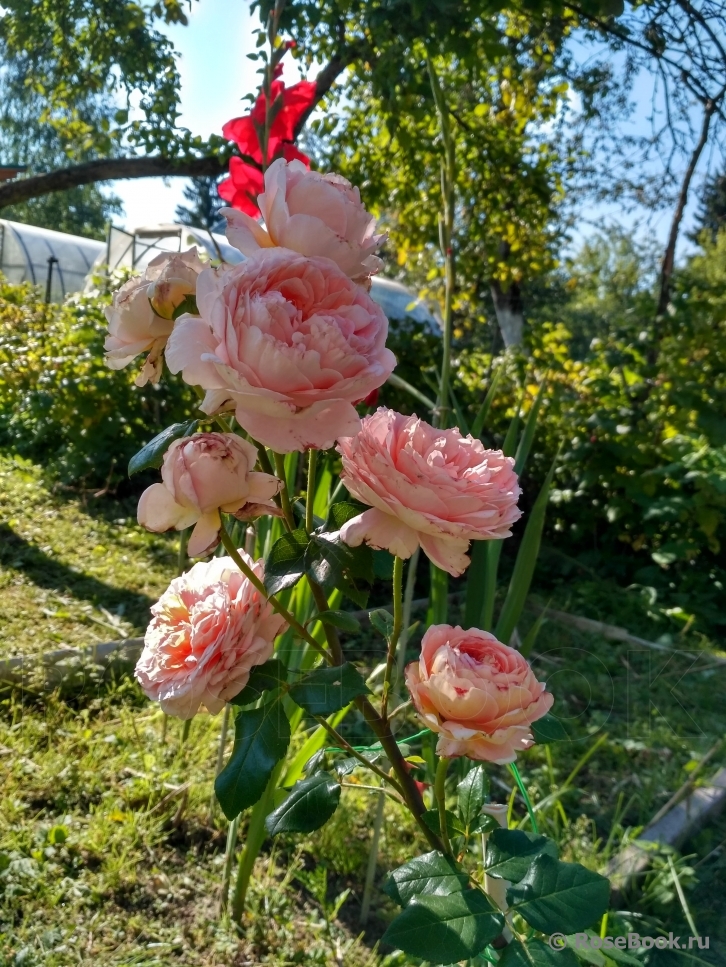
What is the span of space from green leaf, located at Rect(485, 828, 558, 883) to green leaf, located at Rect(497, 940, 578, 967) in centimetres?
4

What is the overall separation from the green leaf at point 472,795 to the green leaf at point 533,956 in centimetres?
12

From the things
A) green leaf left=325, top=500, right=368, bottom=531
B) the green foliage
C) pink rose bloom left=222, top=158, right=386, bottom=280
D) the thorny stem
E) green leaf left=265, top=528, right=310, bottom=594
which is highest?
pink rose bloom left=222, top=158, right=386, bottom=280

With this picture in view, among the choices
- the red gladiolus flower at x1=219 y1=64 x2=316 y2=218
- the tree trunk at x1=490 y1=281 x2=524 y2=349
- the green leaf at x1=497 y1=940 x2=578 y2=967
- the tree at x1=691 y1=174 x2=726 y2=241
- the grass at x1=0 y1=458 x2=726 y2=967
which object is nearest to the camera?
the green leaf at x1=497 y1=940 x2=578 y2=967

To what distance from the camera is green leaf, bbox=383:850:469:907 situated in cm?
52

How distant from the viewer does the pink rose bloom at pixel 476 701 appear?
0.46m

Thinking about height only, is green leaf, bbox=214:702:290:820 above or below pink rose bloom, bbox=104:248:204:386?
below

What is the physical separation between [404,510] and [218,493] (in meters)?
0.11

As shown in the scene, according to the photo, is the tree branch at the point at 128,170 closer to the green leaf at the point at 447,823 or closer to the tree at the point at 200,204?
the tree at the point at 200,204

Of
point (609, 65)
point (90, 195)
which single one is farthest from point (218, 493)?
point (609, 65)

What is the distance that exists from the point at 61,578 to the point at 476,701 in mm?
2292

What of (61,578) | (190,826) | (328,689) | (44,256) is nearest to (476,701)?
(328,689)

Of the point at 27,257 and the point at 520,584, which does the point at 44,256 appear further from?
A: the point at 520,584

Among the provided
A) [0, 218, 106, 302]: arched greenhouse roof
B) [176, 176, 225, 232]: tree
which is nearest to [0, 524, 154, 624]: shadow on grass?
[0, 218, 106, 302]: arched greenhouse roof

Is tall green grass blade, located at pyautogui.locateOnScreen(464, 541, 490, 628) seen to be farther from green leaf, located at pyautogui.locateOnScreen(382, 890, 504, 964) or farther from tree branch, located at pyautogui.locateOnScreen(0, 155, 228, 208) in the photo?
tree branch, located at pyautogui.locateOnScreen(0, 155, 228, 208)
